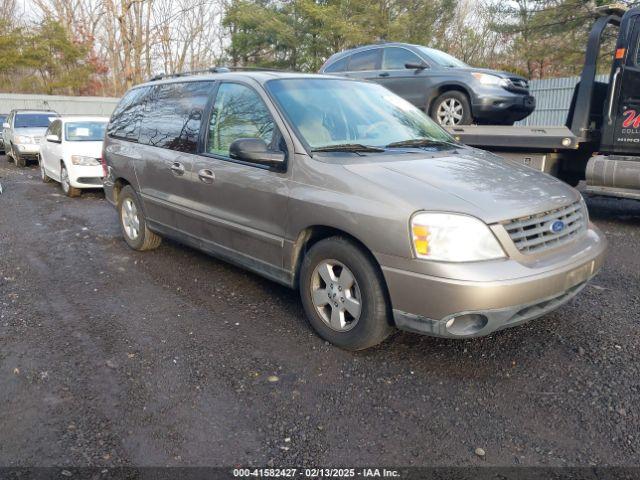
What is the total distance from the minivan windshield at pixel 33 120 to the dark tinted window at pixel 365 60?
37.6 feet

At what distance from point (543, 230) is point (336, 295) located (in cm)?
135

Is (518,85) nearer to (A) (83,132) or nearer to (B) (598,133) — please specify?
(B) (598,133)

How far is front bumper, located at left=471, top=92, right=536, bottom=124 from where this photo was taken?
812cm

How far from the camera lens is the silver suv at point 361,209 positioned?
2990 millimetres

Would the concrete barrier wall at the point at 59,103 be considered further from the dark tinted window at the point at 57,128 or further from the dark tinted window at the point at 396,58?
the dark tinted window at the point at 396,58

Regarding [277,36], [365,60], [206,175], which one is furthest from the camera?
[277,36]

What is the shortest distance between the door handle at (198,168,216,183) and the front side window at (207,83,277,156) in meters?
0.17

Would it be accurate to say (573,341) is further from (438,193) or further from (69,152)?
(69,152)

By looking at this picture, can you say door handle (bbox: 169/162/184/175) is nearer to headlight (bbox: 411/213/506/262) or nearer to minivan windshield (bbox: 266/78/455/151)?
minivan windshield (bbox: 266/78/455/151)

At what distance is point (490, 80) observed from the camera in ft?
26.7

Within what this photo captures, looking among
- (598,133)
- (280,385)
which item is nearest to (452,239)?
(280,385)

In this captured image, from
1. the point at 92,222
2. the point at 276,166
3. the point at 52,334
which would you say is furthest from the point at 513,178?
the point at 92,222

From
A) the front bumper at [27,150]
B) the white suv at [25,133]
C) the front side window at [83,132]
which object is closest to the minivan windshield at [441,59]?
the front side window at [83,132]

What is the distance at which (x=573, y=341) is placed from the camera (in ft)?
11.9
